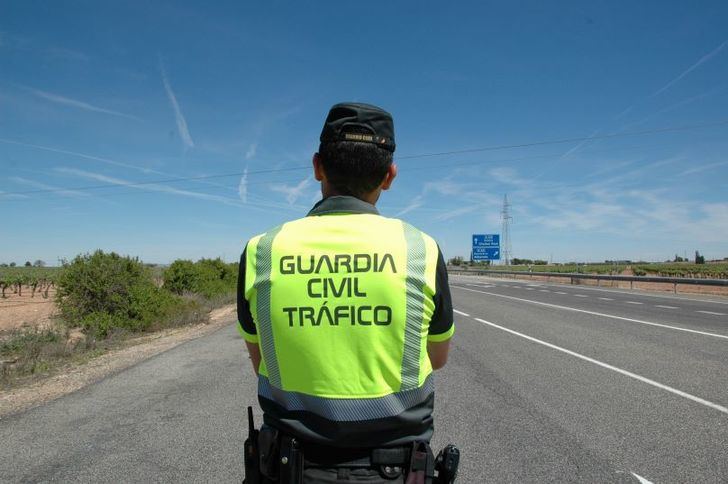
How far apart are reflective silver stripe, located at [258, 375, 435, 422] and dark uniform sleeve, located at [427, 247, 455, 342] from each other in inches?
7.0

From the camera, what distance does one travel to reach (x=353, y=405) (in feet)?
4.83

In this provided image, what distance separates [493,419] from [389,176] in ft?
12.6

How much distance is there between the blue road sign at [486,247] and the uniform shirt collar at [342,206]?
52.7 meters

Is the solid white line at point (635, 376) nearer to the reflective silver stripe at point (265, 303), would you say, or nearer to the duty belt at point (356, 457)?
the duty belt at point (356, 457)

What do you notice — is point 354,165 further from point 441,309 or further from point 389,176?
point 441,309

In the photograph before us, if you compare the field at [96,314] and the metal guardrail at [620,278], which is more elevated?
the metal guardrail at [620,278]

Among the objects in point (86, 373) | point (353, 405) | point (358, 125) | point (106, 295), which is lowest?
point (86, 373)

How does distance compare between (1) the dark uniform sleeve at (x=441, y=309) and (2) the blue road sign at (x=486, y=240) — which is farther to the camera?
(2) the blue road sign at (x=486, y=240)

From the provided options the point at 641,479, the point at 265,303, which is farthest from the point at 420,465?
the point at 641,479

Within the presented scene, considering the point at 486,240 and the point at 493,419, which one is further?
the point at 486,240

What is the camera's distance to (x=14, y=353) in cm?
903

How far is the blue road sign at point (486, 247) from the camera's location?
173ft

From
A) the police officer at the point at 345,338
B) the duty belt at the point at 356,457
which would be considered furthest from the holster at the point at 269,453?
the duty belt at the point at 356,457

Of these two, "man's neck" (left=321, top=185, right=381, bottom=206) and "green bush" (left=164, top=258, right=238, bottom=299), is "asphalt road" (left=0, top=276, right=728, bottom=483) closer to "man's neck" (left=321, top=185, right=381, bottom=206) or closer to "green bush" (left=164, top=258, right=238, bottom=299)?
"man's neck" (left=321, top=185, right=381, bottom=206)
